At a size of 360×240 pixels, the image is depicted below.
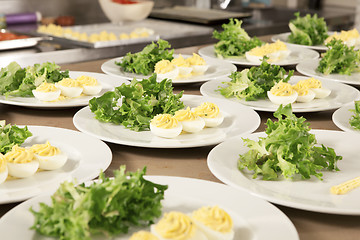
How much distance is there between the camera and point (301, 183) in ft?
4.68

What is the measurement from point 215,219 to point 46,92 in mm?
1132

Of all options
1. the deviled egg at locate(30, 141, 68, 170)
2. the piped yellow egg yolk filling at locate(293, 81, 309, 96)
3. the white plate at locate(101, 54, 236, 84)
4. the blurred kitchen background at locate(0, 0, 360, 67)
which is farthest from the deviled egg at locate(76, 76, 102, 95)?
the blurred kitchen background at locate(0, 0, 360, 67)

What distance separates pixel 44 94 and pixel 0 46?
1721 millimetres

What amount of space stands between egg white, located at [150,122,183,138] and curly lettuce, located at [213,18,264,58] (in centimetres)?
125

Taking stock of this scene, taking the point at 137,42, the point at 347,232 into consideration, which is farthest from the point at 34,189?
the point at 137,42

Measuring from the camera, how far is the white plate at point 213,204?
1.09m

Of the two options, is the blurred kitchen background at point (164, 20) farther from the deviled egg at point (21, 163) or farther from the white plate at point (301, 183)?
the white plate at point (301, 183)

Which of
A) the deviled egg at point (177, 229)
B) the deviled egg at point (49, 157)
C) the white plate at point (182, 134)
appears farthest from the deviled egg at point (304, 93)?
the deviled egg at point (177, 229)

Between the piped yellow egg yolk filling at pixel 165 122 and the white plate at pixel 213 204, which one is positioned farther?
the piped yellow egg yolk filling at pixel 165 122

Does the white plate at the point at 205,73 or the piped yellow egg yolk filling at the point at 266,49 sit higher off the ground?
the piped yellow egg yolk filling at the point at 266,49

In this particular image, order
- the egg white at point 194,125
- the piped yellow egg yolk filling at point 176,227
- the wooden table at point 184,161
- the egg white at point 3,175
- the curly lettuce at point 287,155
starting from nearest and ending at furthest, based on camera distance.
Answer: the piped yellow egg yolk filling at point 176,227 → the wooden table at point 184,161 → the egg white at point 3,175 → the curly lettuce at point 287,155 → the egg white at point 194,125

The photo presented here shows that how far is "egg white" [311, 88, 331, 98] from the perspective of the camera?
2.12m

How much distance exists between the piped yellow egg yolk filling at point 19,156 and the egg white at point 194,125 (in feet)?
1.70

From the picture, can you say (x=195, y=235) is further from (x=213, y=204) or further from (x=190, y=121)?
(x=190, y=121)
